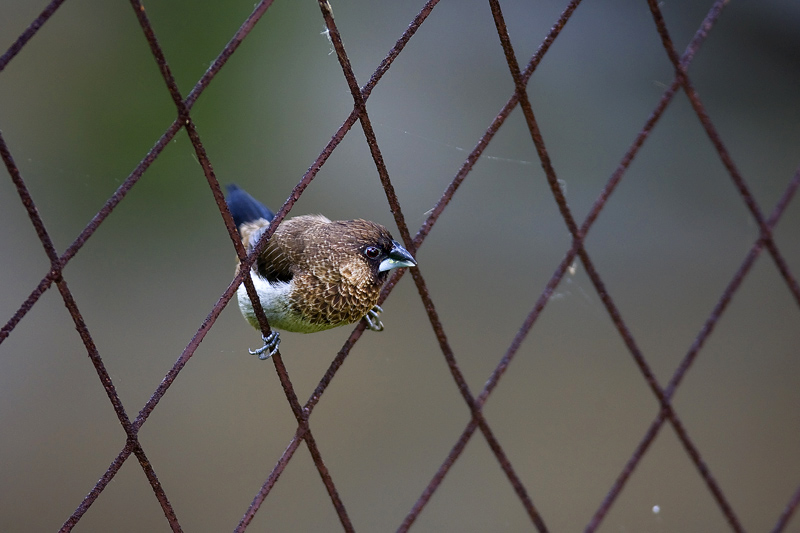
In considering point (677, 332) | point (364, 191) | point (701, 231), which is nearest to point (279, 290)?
point (364, 191)

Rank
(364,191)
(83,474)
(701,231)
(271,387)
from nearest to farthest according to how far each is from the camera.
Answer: (83,474), (271,387), (364,191), (701,231)

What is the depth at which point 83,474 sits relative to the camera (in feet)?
11.4

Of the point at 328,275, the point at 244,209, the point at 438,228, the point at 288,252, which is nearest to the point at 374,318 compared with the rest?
the point at 328,275

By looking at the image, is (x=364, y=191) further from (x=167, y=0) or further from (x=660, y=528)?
(x=660, y=528)

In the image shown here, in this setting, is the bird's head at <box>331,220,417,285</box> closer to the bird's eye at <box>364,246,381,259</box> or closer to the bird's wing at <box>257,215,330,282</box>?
the bird's eye at <box>364,246,381,259</box>

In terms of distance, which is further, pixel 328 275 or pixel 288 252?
pixel 288 252

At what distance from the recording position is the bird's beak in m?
1.35

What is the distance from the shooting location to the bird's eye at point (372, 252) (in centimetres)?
145

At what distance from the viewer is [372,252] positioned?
4.76 feet

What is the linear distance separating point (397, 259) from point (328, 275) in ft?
0.51

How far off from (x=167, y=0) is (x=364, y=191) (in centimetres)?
145

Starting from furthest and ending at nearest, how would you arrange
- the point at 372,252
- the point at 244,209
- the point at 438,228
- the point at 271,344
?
the point at 438,228 < the point at 244,209 < the point at 372,252 < the point at 271,344

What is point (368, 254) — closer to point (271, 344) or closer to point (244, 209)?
point (271, 344)

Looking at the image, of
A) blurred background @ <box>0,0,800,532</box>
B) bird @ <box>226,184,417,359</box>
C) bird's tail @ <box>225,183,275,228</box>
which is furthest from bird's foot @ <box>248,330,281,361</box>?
blurred background @ <box>0,0,800,532</box>
